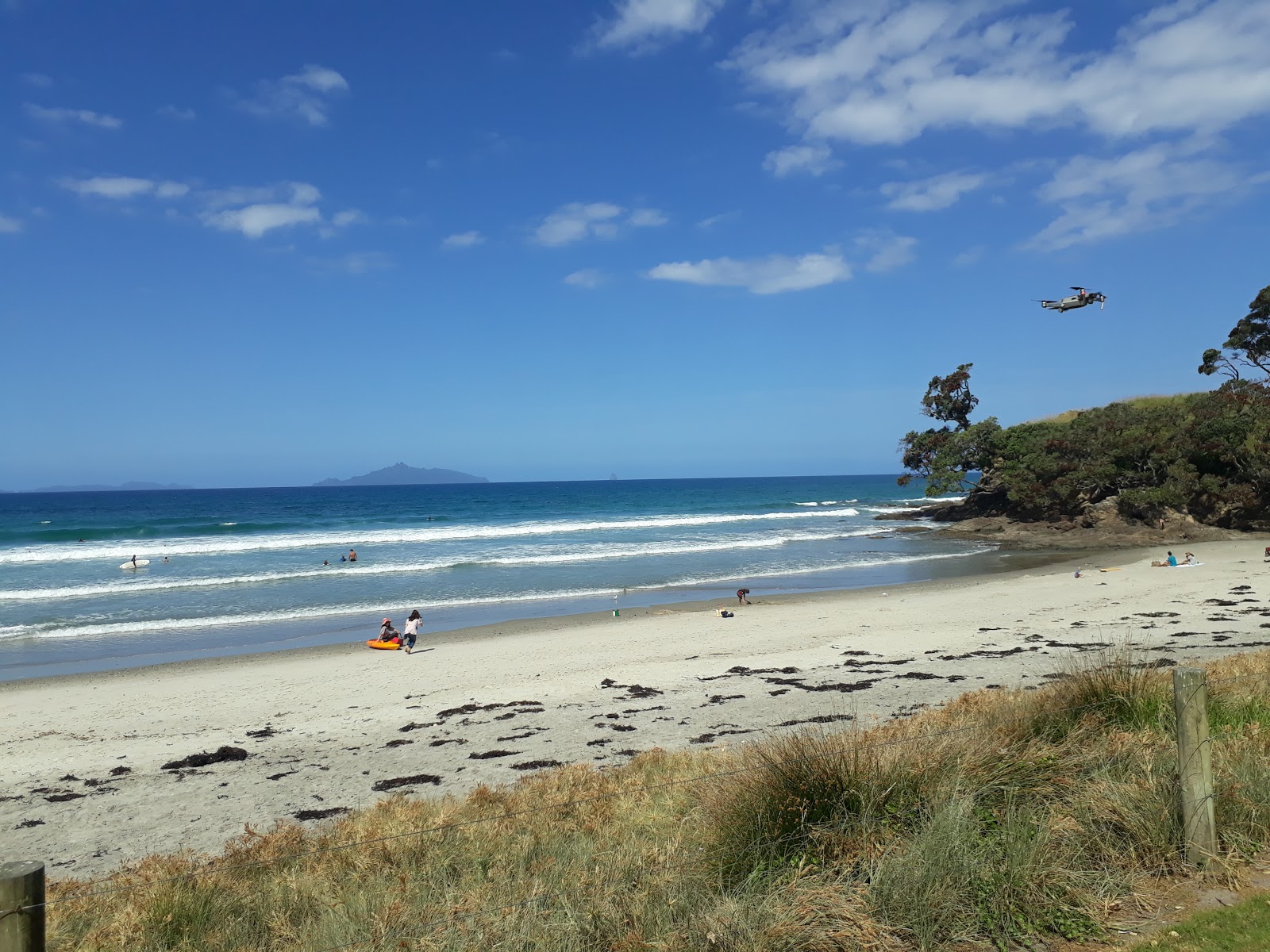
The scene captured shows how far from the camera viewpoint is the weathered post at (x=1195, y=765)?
426 cm

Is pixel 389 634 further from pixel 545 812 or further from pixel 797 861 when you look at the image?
pixel 797 861

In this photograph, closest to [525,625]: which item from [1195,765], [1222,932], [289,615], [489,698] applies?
[489,698]

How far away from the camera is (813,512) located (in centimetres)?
7225

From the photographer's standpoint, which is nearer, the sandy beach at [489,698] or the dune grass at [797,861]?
the dune grass at [797,861]

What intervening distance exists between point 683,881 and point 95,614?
25.6 m

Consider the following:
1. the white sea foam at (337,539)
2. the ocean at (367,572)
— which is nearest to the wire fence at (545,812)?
the ocean at (367,572)

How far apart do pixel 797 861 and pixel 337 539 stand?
163 feet

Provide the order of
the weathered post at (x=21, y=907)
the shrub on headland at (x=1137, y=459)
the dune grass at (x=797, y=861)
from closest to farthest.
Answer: the weathered post at (x=21, y=907), the dune grass at (x=797, y=861), the shrub on headland at (x=1137, y=459)

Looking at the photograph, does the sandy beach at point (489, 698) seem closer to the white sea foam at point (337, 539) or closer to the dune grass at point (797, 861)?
the dune grass at point (797, 861)

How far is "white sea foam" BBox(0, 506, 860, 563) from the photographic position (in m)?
43.0

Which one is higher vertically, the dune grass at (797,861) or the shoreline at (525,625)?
the dune grass at (797,861)

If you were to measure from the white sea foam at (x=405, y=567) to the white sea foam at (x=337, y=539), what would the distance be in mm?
11049

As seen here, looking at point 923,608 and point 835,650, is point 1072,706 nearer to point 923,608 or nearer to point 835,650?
point 835,650

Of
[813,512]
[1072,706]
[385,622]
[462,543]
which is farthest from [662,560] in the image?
[813,512]
